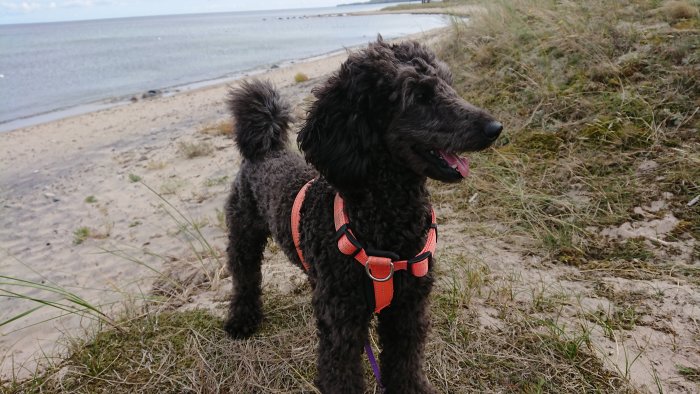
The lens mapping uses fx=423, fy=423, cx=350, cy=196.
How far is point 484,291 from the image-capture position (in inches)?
119

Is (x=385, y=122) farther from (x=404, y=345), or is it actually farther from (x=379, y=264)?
(x=404, y=345)

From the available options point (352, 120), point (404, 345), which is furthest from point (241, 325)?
point (352, 120)

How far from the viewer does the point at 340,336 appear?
7.07 feet

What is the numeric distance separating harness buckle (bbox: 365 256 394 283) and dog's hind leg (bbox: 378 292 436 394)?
30 cm

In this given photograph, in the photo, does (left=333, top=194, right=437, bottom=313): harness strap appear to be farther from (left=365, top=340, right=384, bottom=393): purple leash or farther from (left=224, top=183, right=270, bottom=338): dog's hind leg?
(left=224, top=183, right=270, bottom=338): dog's hind leg

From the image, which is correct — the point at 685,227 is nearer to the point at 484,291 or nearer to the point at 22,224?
the point at 484,291

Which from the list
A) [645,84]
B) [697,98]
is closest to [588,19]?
[645,84]

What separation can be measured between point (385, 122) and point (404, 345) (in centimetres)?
123

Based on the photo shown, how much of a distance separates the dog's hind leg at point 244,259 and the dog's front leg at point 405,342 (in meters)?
1.15

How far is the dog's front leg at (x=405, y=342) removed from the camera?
7.42 feet

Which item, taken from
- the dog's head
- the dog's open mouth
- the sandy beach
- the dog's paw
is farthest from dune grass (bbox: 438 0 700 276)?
the sandy beach

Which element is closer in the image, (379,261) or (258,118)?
(379,261)

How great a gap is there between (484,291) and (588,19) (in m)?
4.68

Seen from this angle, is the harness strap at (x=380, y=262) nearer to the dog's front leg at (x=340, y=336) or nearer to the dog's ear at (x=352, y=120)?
the dog's front leg at (x=340, y=336)
